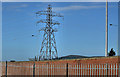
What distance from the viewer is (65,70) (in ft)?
62.4

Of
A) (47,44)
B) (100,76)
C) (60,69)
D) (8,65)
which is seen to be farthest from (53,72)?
(47,44)

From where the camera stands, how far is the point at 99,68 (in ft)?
56.0

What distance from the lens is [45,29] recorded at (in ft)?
112

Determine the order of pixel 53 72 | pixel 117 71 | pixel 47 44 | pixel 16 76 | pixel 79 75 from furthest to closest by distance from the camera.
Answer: pixel 47 44, pixel 16 76, pixel 53 72, pixel 79 75, pixel 117 71

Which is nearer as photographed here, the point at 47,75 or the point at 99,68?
the point at 99,68

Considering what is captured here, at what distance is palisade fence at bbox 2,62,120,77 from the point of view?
1662 centimetres

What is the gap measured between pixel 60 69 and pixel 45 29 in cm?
1541

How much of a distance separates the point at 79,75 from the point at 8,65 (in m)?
8.61

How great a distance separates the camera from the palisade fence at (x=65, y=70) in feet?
54.5

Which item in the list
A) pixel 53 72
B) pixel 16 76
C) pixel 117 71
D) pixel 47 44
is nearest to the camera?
pixel 117 71

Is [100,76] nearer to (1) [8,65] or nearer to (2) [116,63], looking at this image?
(2) [116,63]

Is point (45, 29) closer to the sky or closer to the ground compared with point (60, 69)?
closer to the sky

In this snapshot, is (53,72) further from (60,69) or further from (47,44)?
(47,44)

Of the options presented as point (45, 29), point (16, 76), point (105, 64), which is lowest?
point (16, 76)
